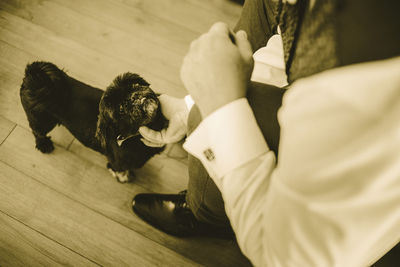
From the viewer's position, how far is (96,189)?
1.28m

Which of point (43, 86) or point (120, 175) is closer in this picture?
point (43, 86)

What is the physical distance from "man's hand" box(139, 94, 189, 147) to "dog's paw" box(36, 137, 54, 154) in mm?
486

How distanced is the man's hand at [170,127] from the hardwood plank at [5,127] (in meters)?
0.70

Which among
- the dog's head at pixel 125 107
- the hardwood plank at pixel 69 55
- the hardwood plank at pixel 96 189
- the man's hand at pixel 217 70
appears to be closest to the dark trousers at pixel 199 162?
the man's hand at pixel 217 70

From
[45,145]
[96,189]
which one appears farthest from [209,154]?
[45,145]

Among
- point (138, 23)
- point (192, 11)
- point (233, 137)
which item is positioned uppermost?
point (233, 137)

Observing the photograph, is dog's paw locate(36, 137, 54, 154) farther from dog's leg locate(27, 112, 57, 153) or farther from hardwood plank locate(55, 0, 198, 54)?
hardwood plank locate(55, 0, 198, 54)

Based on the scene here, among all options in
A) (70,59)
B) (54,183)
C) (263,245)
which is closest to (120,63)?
(70,59)

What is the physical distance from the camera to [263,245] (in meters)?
0.52

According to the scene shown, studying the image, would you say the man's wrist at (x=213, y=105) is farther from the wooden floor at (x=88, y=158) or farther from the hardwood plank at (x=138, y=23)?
the hardwood plank at (x=138, y=23)

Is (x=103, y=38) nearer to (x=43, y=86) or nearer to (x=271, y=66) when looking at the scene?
(x=43, y=86)

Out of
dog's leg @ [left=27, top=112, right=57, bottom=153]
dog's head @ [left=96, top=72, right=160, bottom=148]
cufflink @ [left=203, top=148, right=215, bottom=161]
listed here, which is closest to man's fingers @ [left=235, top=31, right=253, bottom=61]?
cufflink @ [left=203, top=148, right=215, bottom=161]

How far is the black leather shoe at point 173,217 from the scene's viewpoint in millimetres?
1196

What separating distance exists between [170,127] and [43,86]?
475mm
